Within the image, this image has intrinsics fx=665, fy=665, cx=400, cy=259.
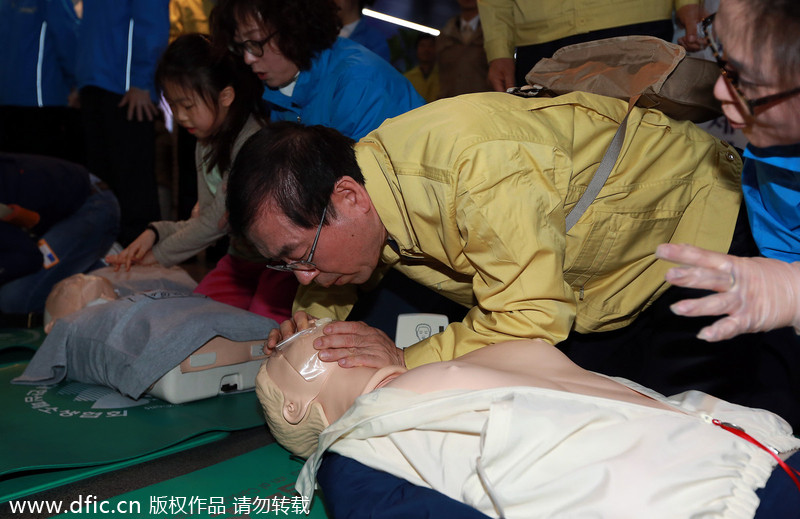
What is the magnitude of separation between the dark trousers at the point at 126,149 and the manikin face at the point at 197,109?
1.19 m

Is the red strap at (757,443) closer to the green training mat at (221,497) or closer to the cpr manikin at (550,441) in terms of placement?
the cpr manikin at (550,441)

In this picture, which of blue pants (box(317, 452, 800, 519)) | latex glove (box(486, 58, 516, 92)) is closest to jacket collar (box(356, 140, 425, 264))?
blue pants (box(317, 452, 800, 519))

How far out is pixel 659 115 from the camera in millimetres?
1738

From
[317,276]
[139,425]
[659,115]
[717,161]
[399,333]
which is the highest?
[659,115]

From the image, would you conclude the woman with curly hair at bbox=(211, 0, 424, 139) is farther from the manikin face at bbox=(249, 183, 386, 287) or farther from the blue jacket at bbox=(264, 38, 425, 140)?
the manikin face at bbox=(249, 183, 386, 287)

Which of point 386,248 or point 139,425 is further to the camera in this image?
A: point 139,425

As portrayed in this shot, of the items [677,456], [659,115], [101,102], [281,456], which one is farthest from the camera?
[101,102]

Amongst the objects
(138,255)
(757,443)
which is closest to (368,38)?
(138,255)

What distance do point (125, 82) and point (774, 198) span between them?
333 centimetres

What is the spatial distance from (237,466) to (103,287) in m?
1.28

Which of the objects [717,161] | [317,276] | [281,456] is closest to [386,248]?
[317,276]

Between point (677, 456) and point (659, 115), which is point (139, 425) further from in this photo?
point (659, 115)

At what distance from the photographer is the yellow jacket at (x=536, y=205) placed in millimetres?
1428

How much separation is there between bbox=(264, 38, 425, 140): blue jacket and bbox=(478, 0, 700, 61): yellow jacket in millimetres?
532
